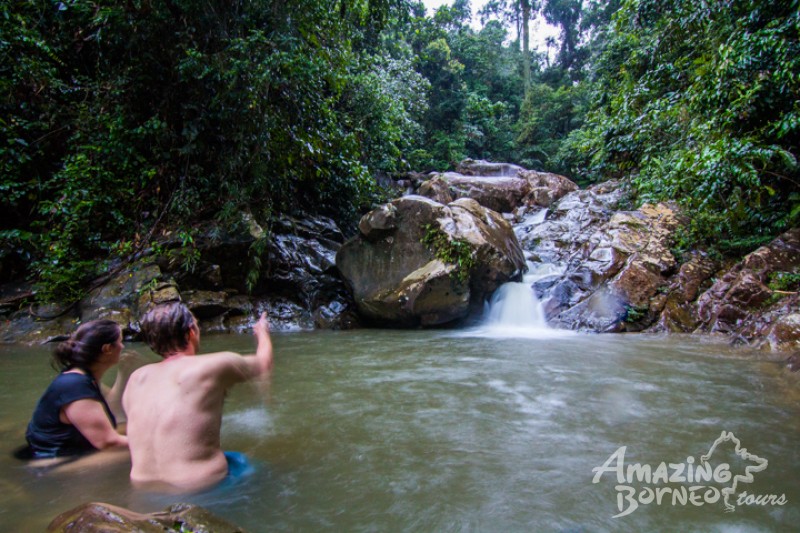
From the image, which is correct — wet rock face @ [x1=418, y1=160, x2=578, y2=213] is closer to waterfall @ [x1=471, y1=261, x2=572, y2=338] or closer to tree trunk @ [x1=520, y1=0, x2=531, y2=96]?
waterfall @ [x1=471, y1=261, x2=572, y2=338]

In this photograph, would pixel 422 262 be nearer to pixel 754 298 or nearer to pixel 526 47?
pixel 754 298

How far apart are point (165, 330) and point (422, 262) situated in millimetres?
6262

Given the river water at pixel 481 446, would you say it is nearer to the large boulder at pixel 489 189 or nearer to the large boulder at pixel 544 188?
the large boulder at pixel 544 188

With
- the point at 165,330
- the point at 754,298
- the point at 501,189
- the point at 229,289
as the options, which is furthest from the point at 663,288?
the point at 501,189

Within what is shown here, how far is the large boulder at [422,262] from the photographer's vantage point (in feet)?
26.2

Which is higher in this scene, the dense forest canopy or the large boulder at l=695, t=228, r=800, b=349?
the dense forest canopy

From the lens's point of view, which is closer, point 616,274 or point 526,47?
point 616,274

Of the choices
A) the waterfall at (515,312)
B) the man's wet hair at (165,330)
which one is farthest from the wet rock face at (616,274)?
the man's wet hair at (165,330)

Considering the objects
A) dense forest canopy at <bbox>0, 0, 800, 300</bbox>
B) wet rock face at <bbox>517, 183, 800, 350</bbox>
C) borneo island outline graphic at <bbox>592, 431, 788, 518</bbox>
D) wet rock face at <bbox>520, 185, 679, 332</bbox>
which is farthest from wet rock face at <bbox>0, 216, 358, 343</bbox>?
Result: borneo island outline graphic at <bbox>592, 431, 788, 518</bbox>

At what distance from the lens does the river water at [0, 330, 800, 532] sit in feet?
6.46

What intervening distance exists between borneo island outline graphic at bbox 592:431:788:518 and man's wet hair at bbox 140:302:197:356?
2134 mm

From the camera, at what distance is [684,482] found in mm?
2232

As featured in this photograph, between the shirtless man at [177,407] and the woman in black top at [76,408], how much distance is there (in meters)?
0.40

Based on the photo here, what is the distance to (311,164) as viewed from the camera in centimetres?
920
